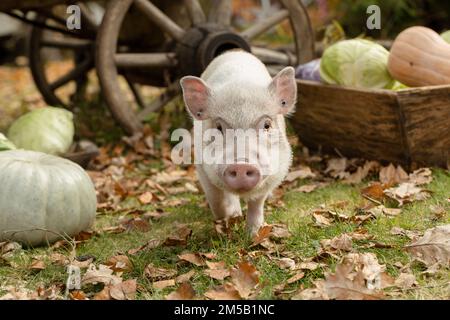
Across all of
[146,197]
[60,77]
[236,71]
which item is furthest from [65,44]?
[236,71]

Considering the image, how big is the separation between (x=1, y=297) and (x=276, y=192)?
1917 millimetres

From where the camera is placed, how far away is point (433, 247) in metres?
2.81

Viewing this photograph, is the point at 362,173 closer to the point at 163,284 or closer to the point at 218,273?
the point at 218,273

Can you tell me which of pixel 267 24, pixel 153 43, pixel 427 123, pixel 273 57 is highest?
pixel 267 24

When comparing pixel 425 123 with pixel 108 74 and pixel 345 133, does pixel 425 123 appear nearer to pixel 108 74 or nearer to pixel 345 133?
pixel 345 133

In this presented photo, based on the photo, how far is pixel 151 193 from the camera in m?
4.34

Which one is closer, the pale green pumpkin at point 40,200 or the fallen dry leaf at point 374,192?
the pale green pumpkin at point 40,200

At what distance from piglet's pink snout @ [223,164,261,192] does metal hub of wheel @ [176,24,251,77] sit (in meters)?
2.14

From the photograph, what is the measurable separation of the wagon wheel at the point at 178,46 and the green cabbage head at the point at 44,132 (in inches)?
14.8

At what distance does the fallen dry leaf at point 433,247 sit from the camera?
276cm

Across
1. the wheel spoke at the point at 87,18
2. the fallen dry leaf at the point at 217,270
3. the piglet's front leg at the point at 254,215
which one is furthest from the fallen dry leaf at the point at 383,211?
the wheel spoke at the point at 87,18

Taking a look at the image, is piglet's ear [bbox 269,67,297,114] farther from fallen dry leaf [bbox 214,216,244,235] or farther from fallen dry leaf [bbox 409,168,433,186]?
fallen dry leaf [bbox 409,168,433,186]

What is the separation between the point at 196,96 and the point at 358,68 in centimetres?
166

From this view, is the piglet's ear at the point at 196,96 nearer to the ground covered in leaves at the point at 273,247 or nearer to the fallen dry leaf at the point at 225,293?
the ground covered in leaves at the point at 273,247
